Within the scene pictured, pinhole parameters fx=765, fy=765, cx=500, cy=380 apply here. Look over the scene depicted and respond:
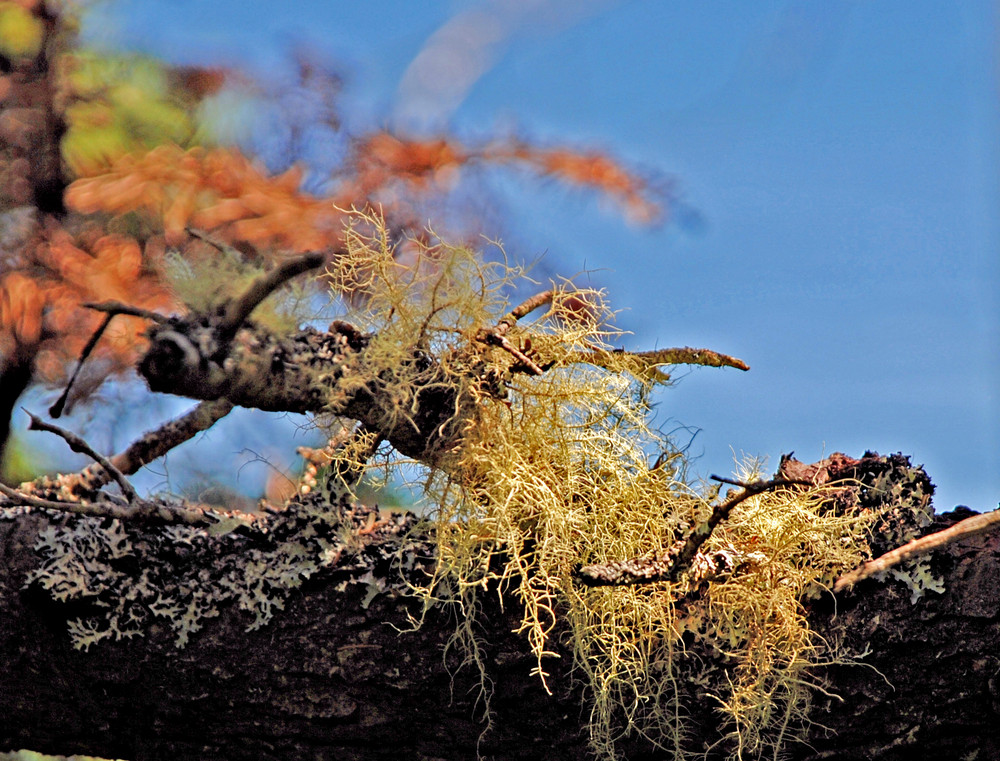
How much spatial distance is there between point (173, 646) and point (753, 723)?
73 centimetres

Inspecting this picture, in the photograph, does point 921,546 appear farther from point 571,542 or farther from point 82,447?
point 82,447

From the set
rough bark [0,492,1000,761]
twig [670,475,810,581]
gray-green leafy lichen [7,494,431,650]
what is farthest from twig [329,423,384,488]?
twig [670,475,810,581]

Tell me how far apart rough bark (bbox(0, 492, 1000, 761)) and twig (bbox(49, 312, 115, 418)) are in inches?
9.1

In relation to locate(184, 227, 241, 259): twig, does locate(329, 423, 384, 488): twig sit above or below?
below

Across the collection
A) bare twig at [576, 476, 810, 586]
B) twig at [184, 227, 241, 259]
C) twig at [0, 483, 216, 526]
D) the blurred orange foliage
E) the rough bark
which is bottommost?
the rough bark

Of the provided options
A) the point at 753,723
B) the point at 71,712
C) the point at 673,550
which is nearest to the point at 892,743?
the point at 753,723

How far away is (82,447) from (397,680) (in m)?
0.51

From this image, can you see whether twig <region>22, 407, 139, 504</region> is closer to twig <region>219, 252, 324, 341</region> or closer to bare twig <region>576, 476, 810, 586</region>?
twig <region>219, 252, 324, 341</region>

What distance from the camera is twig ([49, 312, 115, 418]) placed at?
81cm

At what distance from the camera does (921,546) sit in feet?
2.99

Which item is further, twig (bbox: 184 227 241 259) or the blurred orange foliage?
the blurred orange foliage

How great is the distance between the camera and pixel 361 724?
97cm

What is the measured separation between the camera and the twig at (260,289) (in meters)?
0.64

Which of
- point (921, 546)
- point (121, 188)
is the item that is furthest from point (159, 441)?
point (121, 188)
